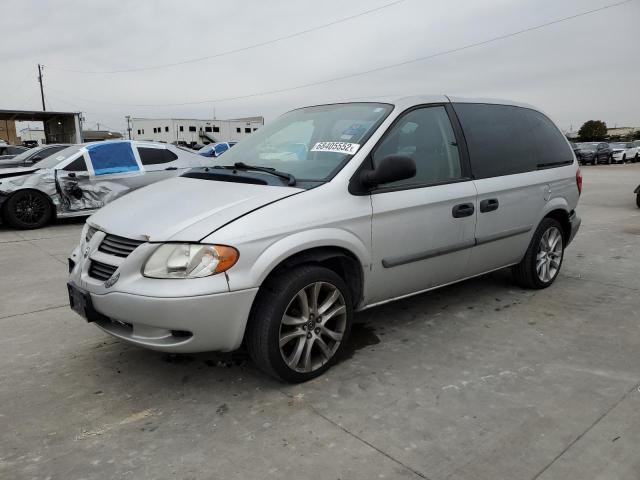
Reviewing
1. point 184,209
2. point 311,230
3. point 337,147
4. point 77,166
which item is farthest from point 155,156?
point 311,230

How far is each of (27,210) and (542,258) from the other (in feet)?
26.3

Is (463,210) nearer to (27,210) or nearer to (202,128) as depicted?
(27,210)

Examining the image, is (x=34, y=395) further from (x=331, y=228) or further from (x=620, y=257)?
(x=620, y=257)

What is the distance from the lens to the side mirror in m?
3.04

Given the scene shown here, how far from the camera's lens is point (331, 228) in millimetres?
2975

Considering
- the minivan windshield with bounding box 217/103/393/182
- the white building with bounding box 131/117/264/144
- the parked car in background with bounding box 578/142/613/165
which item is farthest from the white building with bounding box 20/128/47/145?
the minivan windshield with bounding box 217/103/393/182

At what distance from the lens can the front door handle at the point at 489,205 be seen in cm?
384

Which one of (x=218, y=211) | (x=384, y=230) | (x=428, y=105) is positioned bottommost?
(x=384, y=230)

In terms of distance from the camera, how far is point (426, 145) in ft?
11.9

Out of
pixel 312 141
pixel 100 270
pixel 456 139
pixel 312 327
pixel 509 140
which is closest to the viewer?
pixel 100 270

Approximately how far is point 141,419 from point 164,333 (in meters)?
0.46

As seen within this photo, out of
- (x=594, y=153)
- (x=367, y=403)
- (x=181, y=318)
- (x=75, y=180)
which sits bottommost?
(x=367, y=403)

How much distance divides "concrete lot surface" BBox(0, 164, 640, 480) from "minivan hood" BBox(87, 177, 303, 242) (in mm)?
945

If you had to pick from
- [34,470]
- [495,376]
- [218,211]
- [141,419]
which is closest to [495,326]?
[495,376]
